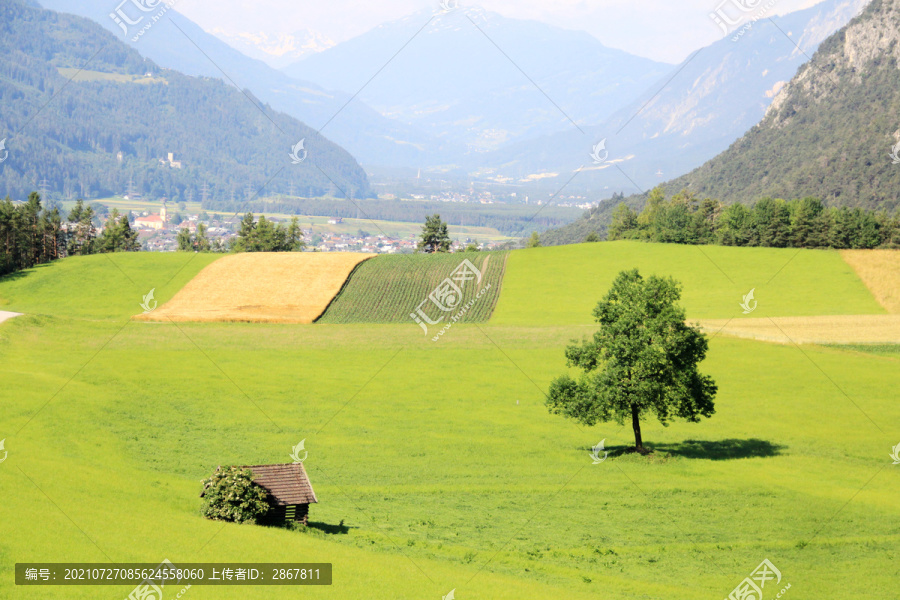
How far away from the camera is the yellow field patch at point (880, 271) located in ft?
289

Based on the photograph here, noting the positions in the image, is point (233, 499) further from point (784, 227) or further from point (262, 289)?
point (784, 227)

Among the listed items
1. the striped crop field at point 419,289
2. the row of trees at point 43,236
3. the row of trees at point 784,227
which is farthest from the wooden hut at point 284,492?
the row of trees at point 784,227

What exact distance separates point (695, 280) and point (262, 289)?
198 feet

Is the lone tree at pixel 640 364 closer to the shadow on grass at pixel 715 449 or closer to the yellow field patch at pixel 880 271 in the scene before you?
the shadow on grass at pixel 715 449

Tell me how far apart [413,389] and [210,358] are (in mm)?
21022

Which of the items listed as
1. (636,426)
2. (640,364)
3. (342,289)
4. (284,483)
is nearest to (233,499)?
(284,483)

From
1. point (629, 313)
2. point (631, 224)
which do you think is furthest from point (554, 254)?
point (629, 313)

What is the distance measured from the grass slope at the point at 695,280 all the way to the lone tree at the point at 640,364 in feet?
134

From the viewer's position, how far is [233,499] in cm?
2452

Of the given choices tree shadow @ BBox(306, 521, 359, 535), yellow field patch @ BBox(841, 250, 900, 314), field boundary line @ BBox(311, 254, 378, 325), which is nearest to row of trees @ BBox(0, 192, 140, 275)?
field boundary line @ BBox(311, 254, 378, 325)

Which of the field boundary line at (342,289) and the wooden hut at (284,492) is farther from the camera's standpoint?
the field boundary line at (342,289)

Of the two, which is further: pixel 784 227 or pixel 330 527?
pixel 784 227

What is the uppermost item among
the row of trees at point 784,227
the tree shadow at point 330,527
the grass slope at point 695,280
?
the row of trees at point 784,227

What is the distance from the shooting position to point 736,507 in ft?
109
